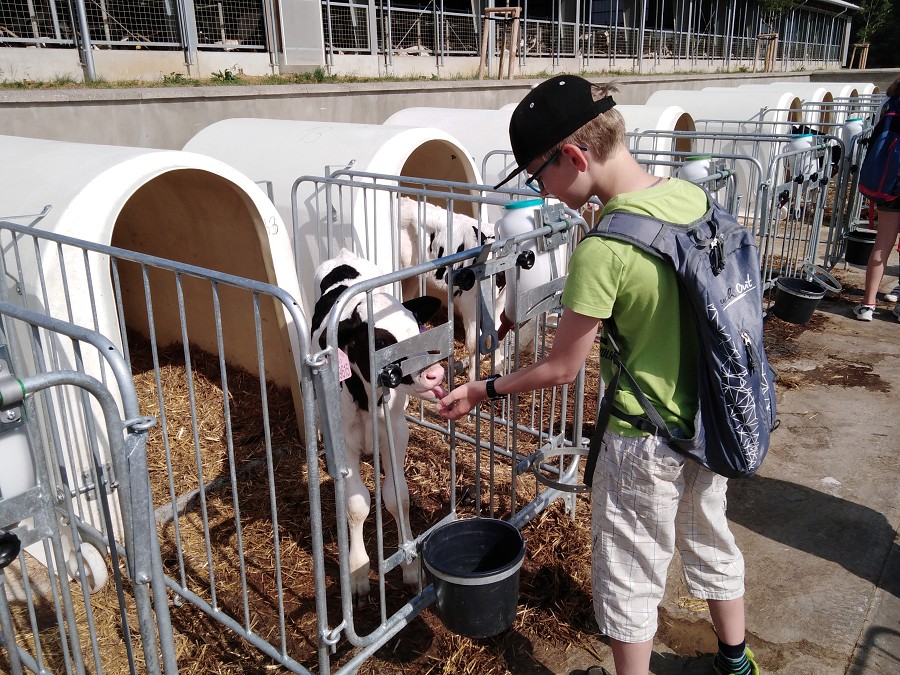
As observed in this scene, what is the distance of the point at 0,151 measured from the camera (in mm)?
4367

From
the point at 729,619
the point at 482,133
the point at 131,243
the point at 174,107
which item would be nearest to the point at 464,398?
A: the point at 729,619

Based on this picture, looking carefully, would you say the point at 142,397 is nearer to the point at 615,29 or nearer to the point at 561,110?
the point at 561,110

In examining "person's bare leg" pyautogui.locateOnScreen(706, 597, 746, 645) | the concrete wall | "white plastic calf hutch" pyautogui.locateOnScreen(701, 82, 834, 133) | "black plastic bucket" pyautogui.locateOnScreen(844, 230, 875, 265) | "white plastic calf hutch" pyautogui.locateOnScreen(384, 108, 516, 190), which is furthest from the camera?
"white plastic calf hutch" pyautogui.locateOnScreen(701, 82, 834, 133)

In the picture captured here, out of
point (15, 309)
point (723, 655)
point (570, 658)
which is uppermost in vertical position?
point (15, 309)

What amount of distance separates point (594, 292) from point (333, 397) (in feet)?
2.60

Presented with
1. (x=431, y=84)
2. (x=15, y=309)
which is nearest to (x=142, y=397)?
(x=15, y=309)

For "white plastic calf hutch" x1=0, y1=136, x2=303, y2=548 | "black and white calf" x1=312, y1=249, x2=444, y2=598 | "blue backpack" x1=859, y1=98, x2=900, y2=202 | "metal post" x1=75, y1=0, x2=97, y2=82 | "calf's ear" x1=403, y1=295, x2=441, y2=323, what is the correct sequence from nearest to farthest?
"black and white calf" x1=312, y1=249, x2=444, y2=598, "calf's ear" x1=403, y1=295, x2=441, y2=323, "white plastic calf hutch" x1=0, y1=136, x2=303, y2=548, "blue backpack" x1=859, y1=98, x2=900, y2=202, "metal post" x1=75, y1=0, x2=97, y2=82

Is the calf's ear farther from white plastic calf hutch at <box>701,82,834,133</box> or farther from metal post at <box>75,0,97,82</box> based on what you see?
white plastic calf hutch at <box>701,82,834,133</box>

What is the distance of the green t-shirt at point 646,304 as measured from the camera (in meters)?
1.81

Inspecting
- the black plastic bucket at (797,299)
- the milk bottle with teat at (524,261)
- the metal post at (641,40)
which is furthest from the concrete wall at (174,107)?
the metal post at (641,40)

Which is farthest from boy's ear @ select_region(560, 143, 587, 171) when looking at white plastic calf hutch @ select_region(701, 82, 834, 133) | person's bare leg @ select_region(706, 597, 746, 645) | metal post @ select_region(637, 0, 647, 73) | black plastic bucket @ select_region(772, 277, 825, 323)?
metal post @ select_region(637, 0, 647, 73)

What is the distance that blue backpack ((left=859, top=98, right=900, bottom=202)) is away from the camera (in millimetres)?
5988

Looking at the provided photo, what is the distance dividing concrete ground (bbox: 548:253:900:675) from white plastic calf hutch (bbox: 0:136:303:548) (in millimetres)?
2275

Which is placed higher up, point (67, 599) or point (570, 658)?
point (67, 599)
